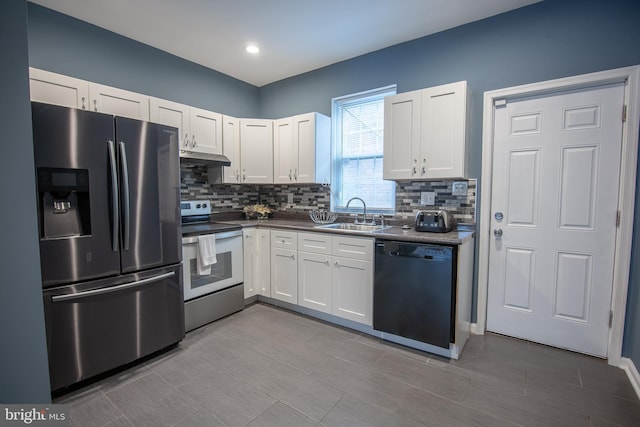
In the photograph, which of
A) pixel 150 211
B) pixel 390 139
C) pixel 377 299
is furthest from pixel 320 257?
pixel 150 211

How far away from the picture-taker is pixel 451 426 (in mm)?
1549

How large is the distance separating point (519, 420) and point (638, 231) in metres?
1.58

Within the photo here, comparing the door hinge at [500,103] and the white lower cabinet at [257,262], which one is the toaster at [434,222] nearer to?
the door hinge at [500,103]

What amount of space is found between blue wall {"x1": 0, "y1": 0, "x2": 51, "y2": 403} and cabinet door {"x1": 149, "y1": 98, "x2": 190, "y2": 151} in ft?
4.92

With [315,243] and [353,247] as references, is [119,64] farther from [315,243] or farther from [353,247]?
[353,247]

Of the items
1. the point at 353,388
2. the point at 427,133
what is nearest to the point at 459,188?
the point at 427,133

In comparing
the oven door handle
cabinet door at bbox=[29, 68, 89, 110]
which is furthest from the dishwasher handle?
cabinet door at bbox=[29, 68, 89, 110]

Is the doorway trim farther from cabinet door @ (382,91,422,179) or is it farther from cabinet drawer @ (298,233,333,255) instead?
cabinet drawer @ (298,233,333,255)

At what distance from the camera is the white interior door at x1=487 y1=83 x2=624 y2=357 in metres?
2.15

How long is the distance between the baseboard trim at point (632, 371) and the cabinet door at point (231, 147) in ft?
12.3

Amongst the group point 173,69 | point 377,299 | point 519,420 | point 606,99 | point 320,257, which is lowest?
point 519,420

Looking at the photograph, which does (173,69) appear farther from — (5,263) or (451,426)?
(451,426)

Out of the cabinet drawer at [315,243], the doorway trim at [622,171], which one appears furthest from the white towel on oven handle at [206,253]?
the doorway trim at [622,171]

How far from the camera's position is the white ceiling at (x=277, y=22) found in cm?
231
